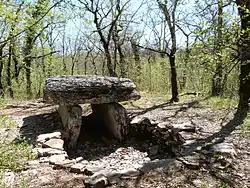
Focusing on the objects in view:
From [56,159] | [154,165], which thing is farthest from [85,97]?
[154,165]

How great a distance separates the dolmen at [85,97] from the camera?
5.77 metres

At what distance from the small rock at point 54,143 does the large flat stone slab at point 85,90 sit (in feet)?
2.76

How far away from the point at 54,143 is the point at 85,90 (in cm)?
137

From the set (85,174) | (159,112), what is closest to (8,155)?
(85,174)

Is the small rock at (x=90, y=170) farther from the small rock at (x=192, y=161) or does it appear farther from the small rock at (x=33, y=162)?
the small rock at (x=192, y=161)

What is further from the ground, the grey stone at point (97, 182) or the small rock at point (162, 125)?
the small rock at point (162, 125)

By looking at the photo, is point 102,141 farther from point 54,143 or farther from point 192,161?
point 192,161

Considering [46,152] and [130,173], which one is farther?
[46,152]

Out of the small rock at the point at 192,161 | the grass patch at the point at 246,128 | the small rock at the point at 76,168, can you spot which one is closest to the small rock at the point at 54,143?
the small rock at the point at 76,168

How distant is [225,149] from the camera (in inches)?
156

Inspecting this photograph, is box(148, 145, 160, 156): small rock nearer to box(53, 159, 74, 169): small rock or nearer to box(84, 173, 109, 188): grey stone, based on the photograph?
box(53, 159, 74, 169): small rock

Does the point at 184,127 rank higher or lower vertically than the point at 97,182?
higher

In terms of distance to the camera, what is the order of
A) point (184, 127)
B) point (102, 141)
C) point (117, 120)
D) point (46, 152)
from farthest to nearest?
point (102, 141) < point (117, 120) < point (184, 127) < point (46, 152)

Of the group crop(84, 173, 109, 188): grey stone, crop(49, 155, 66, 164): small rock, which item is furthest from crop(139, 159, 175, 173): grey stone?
crop(49, 155, 66, 164): small rock
